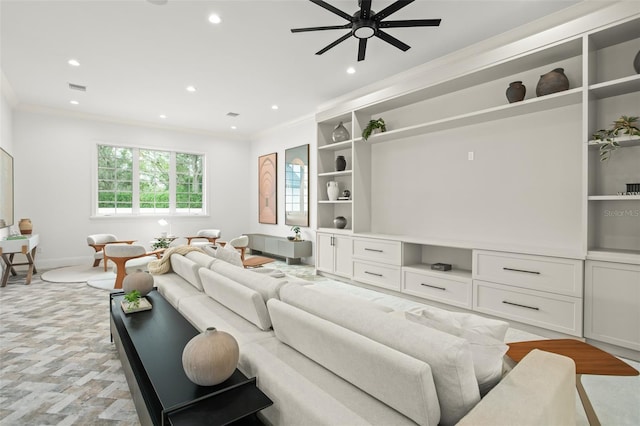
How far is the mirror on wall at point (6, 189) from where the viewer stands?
15.8 feet

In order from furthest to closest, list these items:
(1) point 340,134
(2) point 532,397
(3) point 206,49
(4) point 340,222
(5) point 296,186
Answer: (5) point 296,186, (4) point 340,222, (1) point 340,134, (3) point 206,49, (2) point 532,397

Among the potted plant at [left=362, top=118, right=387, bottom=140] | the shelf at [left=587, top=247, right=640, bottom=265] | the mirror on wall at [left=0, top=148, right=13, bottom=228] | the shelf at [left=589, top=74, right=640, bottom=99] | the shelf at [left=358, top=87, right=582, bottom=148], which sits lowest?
the shelf at [left=587, top=247, right=640, bottom=265]

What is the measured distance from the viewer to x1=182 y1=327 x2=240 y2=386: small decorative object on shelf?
1.33m

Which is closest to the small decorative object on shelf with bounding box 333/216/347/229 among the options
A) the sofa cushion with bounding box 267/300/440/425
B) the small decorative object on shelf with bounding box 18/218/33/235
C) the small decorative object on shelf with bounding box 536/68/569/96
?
the small decorative object on shelf with bounding box 536/68/569/96

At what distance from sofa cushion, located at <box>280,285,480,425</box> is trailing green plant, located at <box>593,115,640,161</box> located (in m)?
2.70

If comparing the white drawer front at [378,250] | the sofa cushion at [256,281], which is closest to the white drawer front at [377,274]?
the white drawer front at [378,250]

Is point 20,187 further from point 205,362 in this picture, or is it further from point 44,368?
point 205,362

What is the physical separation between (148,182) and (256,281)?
637cm

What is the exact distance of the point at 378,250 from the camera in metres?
4.53

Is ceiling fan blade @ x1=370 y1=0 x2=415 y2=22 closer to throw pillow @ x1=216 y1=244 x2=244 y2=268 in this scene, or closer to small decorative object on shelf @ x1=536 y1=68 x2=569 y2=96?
small decorative object on shelf @ x1=536 y1=68 x2=569 y2=96

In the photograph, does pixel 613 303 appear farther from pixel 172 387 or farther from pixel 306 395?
pixel 172 387

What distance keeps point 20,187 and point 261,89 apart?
15.7 feet

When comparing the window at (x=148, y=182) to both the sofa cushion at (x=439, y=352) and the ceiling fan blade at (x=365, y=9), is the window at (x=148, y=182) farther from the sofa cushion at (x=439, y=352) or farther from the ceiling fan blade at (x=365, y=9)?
the sofa cushion at (x=439, y=352)

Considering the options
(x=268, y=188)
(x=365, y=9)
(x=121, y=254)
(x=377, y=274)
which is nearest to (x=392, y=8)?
(x=365, y=9)
